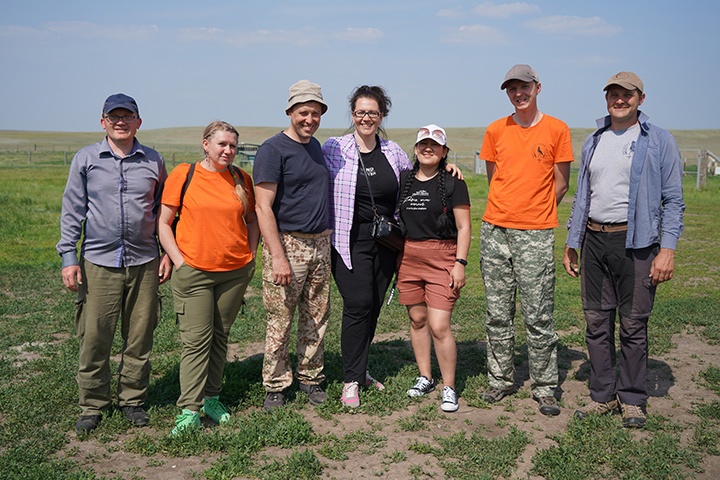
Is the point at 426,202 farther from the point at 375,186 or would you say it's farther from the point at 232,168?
the point at 232,168

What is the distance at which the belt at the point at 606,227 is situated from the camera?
4.68 meters

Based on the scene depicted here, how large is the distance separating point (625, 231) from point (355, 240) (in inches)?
77.8

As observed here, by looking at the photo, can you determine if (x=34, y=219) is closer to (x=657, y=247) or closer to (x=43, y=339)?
(x=43, y=339)

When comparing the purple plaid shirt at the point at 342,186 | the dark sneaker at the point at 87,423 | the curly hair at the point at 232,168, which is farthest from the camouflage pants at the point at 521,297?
the dark sneaker at the point at 87,423

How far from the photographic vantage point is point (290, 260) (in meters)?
4.69

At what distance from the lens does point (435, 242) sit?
4992 millimetres

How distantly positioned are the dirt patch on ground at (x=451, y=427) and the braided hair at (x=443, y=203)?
1358mm

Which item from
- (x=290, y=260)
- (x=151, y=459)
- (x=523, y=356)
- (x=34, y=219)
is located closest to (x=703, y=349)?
(x=523, y=356)

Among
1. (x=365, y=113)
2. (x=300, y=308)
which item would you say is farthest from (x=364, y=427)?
(x=365, y=113)

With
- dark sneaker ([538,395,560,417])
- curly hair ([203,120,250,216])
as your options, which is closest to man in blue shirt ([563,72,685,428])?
dark sneaker ([538,395,560,417])

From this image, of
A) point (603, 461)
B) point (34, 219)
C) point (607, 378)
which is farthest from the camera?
point (34, 219)

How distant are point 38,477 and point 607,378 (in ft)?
12.9

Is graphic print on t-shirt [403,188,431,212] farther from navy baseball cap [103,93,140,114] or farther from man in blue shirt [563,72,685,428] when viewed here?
navy baseball cap [103,93,140,114]

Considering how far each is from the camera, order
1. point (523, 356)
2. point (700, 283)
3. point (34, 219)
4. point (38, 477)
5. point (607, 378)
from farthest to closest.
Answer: point (34, 219) → point (700, 283) → point (523, 356) → point (607, 378) → point (38, 477)
